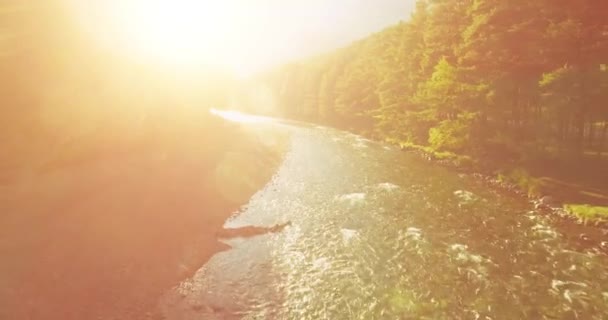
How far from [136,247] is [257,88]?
159 meters

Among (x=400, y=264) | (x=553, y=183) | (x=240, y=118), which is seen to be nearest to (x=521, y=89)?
(x=553, y=183)

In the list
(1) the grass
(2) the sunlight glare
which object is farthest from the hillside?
(2) the sunlight glare

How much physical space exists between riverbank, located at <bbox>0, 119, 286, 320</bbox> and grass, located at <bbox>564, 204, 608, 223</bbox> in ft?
70.2

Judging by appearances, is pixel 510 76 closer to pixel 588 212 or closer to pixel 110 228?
pixel 588 212

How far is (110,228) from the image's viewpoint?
22656 millimetres

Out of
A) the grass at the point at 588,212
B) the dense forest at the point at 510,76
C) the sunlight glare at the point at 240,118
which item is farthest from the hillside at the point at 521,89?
the sunlight glare at the point at 240,118

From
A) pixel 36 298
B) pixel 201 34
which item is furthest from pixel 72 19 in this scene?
pixel 201 34

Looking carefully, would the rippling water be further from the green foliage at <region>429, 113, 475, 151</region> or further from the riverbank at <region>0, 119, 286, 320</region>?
the green foliage at <region>429, 113, 475, 151</region>

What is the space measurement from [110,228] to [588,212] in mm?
28601

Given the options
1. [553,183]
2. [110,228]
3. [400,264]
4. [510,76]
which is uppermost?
[510,76]

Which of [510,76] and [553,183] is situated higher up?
[510,76]

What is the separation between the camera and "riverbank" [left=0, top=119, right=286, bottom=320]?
16625 millimetres

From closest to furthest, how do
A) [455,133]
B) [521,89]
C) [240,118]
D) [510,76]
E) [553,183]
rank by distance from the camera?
[553,183] → [510,76] → [521,89] → [455,133] → [240,118]

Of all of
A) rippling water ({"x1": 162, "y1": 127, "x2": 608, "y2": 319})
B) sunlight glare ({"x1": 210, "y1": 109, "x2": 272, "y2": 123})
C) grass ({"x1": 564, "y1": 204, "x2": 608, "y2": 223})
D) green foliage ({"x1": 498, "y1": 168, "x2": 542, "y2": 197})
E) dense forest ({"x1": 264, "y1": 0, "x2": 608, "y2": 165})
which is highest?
dense forest ({"x1": 264, "y1": 0, "x2": 608, "y2": 165})
